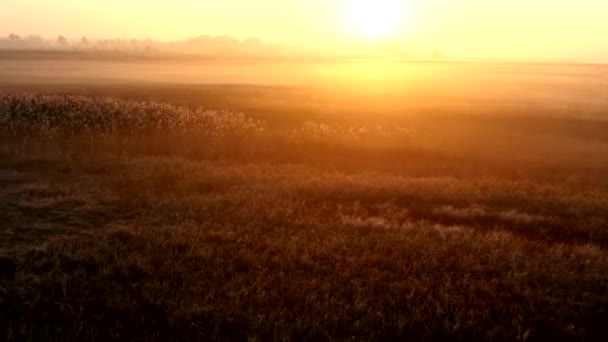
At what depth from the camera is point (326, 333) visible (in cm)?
686

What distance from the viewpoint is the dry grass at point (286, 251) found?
7.20 metres

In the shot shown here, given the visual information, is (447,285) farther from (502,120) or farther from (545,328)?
(502,120)

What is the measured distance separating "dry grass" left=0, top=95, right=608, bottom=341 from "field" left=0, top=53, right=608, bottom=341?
0.13 feet

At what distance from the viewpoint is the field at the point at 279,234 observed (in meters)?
7.27

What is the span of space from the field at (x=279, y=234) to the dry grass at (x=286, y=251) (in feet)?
0.13

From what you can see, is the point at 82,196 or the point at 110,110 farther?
the point at 110,110


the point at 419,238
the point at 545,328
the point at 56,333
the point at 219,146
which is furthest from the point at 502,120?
the point at 56,333

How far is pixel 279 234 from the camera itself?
10.7 meters

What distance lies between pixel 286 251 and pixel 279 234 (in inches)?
44.3

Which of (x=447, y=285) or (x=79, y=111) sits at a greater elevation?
(x=79, y=111)

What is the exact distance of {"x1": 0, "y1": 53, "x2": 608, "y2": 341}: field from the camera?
→ 7.27 m

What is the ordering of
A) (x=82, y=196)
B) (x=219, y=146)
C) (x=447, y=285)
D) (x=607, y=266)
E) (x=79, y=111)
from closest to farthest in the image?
(x=447, y=285) → (x=607, y=266) → (x=82, y=196) → (x=219, y=146) → (x=79, y=111)

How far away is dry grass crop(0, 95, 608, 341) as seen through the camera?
283 inches

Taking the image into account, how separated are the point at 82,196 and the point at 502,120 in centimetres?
3176
